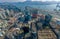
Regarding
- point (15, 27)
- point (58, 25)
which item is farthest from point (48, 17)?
point (15, 27)

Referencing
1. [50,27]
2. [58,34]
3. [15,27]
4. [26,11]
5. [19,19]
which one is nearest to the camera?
[58,34]

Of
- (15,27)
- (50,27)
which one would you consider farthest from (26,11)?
(50,27)

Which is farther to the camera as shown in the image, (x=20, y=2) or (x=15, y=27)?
(x=20, y=2)

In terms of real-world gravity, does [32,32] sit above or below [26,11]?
below

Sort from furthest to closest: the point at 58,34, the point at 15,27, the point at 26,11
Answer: the point at 26,11 → the point at 15,27 → the point at 58,34

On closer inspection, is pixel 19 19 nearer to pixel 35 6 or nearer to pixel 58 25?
pixel 35 6

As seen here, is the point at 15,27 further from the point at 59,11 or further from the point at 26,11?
the point at 59,11

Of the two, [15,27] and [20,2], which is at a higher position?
[20,2]

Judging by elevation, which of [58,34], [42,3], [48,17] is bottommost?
[58,34]

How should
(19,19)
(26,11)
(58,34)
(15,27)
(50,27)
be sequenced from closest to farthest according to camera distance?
(58,34), (50,27), (15,27), (19,19), (26,11)
